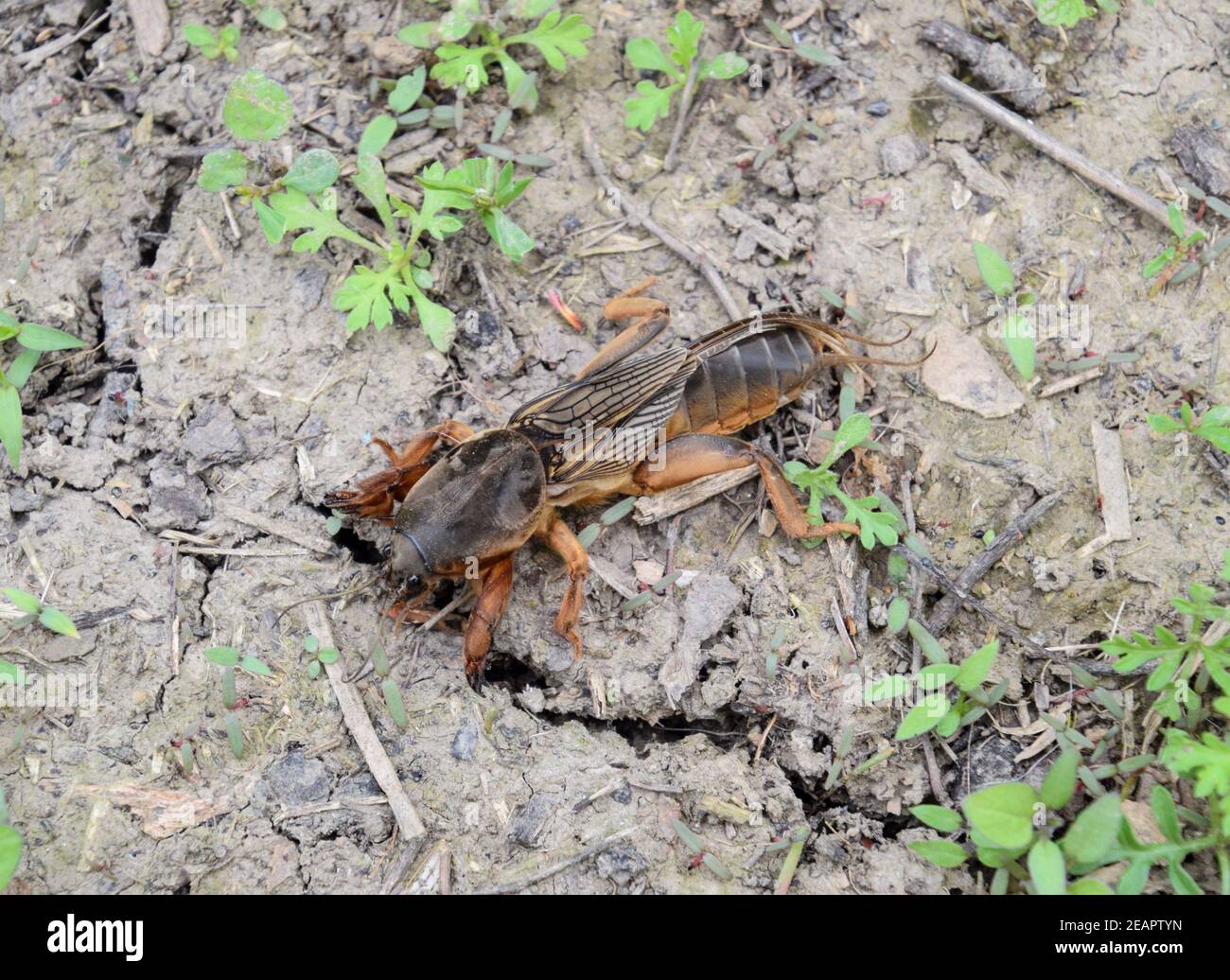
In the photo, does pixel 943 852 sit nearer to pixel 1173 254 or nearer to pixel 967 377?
pixel 967 377

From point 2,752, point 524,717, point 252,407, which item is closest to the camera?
point 2,752

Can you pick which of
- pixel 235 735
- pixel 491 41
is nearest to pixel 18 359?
pixel 235 735

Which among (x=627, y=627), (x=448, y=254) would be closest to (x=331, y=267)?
(x=448, y=254)

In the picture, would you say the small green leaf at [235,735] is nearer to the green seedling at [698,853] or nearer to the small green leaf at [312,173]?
the green seedling at [698,853]

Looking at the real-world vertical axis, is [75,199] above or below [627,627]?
above

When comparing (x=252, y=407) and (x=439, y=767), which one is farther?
(x=252, y=407)

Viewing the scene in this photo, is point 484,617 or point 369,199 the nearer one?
point 484,617

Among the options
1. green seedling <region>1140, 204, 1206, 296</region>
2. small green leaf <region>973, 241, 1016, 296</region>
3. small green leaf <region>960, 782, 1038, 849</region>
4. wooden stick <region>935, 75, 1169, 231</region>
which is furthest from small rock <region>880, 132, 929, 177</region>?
small green leaf <region>960, 782, 1038, 849</region>

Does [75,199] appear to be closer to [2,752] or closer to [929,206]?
[2,752]
